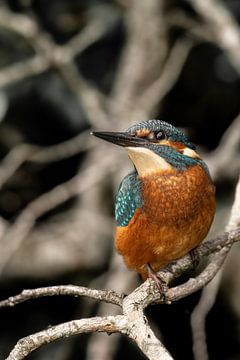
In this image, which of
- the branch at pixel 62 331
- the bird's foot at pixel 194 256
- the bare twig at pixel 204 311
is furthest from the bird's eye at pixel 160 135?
the branch at pixel 62 331

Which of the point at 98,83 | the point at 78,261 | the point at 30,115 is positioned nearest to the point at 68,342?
A: the point at 78,261

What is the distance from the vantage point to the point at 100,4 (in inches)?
273

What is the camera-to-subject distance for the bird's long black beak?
3229mm

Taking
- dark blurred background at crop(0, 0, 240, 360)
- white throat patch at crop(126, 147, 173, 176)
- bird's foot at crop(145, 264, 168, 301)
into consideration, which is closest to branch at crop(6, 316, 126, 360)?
bird's foot at crop(145, 264, 168, 301)

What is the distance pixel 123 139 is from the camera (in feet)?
10.9

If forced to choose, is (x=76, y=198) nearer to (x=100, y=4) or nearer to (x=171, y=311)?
(x=171, y=311)

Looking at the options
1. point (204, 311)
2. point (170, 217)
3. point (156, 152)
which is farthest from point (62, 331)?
point (204, 311)

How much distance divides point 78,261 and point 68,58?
173 centimetres

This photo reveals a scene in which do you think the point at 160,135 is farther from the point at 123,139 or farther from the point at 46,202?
the point at 46,202

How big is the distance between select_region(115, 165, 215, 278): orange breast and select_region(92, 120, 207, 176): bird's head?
0.16ft

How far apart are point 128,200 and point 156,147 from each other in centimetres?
36

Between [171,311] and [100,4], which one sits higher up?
[100,4]

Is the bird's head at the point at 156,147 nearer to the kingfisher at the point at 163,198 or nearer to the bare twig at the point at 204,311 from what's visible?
the kingfisher at the point at 163,198

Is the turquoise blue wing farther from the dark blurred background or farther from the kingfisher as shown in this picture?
the dark blurred background
